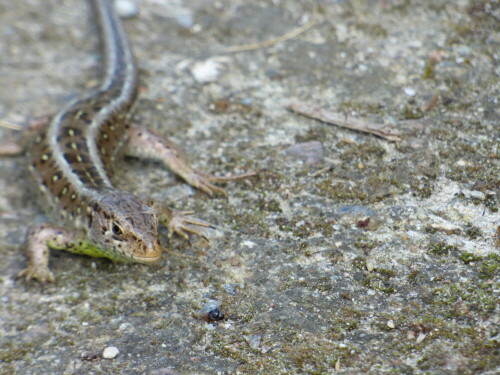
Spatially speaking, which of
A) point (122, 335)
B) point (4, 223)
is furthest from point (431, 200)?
point (4, 223)

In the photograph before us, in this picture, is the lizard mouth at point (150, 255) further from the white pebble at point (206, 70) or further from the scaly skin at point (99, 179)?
the white pebble at point (206, 70)

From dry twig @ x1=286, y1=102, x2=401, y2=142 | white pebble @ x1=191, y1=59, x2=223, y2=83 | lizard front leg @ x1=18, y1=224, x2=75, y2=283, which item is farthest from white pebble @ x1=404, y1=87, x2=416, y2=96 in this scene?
lizard front leg @ x1=18, y1=224, x2=75, y2=283

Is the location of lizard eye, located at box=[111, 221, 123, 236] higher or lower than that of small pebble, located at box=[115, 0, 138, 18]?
lower

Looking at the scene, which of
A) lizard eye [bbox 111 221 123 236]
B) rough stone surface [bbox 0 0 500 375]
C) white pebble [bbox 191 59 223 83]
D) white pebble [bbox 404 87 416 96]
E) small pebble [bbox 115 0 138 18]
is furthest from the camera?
small pebble [bbox 115 0 138 18]

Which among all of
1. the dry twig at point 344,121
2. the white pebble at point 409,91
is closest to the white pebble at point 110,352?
the dry twig at point 344,121

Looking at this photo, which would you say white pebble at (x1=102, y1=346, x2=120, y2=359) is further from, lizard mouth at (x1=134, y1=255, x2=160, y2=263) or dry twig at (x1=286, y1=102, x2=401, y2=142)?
dry twig at (x1=286, y1=102, x2=401, y2=142)
